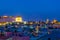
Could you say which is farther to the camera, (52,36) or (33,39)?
(33,39)

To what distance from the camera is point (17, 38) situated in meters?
9.45

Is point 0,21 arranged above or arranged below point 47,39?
above

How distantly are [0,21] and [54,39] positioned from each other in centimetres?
2728

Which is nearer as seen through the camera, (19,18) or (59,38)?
(59,38)

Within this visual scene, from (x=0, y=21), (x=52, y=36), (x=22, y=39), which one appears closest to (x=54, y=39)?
(x=52, y=36)

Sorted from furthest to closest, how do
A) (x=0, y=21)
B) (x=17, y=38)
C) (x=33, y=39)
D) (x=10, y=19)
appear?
(x=10, y=19) < (x=0, y=21) < (x=33, y=39) < (x=17, y=38)

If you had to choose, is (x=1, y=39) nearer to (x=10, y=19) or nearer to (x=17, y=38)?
(x=17, y=38)

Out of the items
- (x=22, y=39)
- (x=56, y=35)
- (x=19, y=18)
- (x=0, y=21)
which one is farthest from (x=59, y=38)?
(x=19, y=18)

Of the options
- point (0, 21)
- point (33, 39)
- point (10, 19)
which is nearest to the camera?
point (33, 39)

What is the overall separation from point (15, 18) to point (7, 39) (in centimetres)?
2997

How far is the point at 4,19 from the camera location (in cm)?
3753

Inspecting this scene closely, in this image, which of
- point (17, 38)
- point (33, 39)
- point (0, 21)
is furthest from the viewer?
point (0, 21)

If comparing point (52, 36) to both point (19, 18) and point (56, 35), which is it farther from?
point (19, 18)

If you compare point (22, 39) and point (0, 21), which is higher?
point (0, 21)
